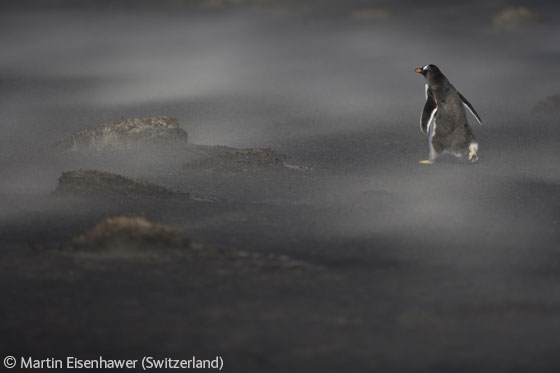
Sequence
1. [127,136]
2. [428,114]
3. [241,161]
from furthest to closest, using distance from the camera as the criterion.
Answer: [127,136]
[428,114]
[241,161]

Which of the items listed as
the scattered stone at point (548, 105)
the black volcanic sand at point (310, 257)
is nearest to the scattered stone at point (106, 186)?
the black volcanic sand at point (310, 257)

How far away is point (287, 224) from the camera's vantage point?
915cm

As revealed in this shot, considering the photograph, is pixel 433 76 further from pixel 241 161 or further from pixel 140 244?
pixel 140 244

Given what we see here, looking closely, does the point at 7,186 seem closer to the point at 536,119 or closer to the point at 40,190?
the point at 40,190

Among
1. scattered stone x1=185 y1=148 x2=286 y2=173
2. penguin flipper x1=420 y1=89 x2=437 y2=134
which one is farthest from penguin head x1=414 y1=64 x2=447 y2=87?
scattered stone x1=185 y1=148 x2=286 y2=173

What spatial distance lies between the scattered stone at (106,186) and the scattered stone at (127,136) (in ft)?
9.66

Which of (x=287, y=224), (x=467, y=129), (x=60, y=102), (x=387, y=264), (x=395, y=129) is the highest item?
(x=60, y=102)

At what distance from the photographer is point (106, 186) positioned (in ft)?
34.8

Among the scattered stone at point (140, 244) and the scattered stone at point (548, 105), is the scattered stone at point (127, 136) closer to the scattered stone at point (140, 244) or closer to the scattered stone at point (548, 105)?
the scattered stone at point (140, 244)

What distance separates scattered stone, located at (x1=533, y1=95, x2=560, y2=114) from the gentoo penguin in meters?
5.27

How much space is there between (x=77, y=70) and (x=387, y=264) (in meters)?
18.0

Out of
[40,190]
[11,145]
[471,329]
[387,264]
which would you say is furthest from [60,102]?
[471,329]

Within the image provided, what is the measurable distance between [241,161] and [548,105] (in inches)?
299

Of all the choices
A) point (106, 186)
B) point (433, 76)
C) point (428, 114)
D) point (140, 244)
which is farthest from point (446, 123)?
point (140, 244)
